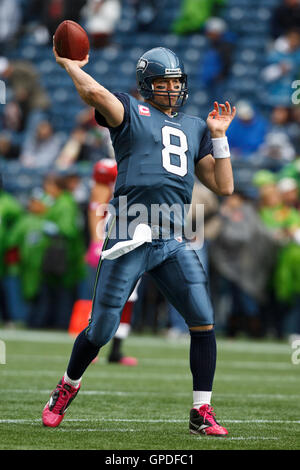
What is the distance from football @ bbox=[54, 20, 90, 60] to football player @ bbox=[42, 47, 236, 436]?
5 cm

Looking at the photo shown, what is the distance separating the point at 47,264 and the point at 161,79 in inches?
299

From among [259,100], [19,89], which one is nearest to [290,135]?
[259,100]

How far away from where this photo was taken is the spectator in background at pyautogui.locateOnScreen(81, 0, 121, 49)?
18031 mm

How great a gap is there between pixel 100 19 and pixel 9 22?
7.78 feet

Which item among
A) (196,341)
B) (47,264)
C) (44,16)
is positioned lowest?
(196,341)

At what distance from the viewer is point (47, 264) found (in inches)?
487

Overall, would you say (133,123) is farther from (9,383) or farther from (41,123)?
(41,123)

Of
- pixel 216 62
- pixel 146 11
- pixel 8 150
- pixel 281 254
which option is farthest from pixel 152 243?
pixel 146 11

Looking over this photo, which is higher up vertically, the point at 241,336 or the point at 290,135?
the point at 290,135

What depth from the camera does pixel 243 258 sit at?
1202 centimetres

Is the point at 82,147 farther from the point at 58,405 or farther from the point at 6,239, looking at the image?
the point at 58,405

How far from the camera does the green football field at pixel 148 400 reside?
172 inches

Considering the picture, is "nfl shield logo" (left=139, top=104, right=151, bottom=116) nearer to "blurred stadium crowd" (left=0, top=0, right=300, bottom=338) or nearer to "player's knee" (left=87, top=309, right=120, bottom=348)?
"player's knee" (left=87, top=309, right=120, bottom=348)

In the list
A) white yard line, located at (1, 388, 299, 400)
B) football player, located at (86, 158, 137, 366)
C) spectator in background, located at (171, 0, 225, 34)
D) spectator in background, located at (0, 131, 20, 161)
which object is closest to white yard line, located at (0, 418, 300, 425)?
white yard line, located at (1, 388, 299, 400)
